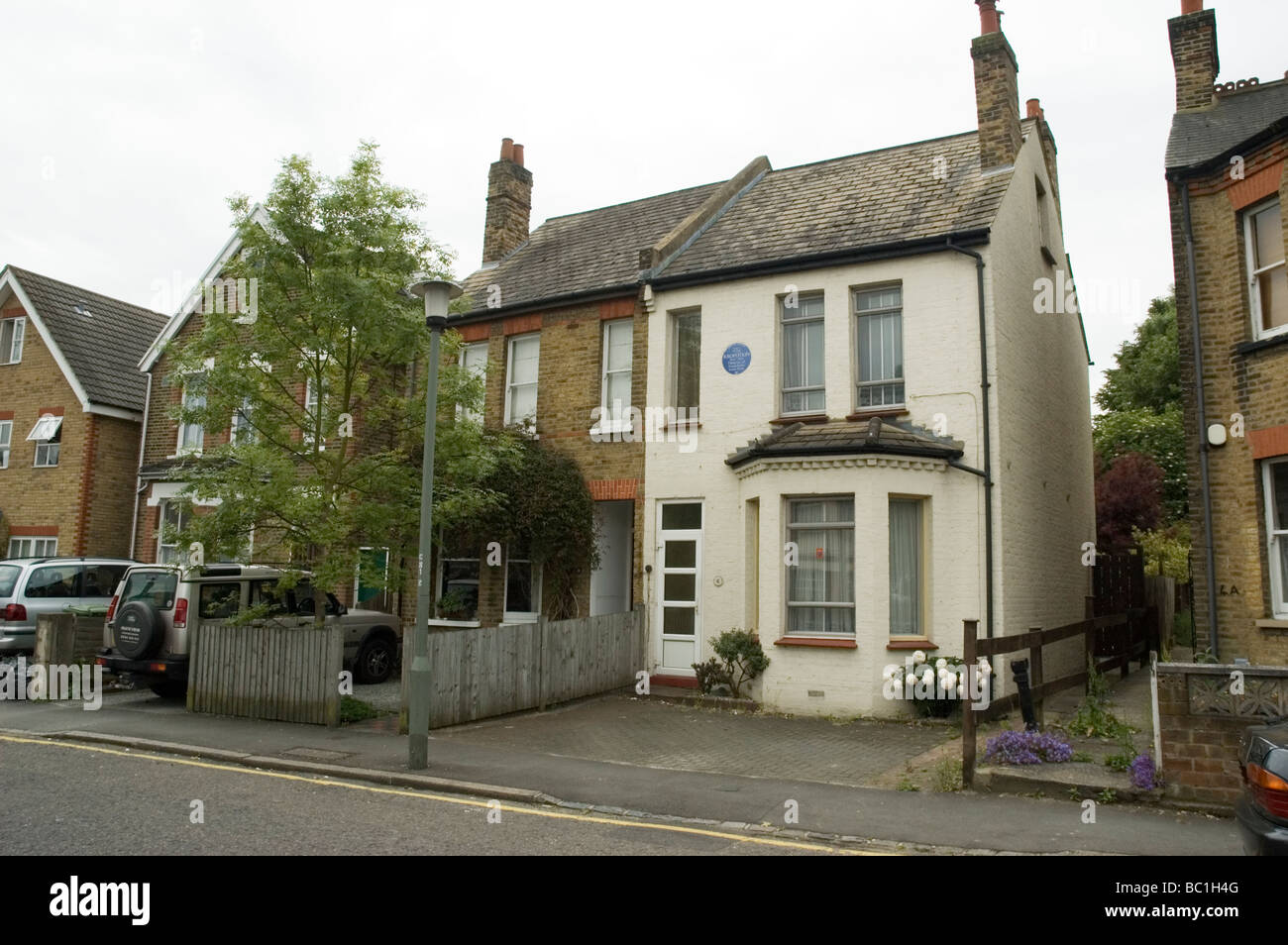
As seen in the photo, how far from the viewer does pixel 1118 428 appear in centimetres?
3409

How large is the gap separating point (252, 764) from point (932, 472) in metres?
9.48

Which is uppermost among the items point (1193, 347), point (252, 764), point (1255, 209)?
point (1255, 209)

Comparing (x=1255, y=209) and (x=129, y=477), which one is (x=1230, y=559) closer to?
(x=1255, y=209)

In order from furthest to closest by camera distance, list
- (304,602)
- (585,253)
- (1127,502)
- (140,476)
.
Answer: (1127,502)
(140,476)
(585,253)
(304,602)

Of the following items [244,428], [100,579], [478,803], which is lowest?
[478,803]

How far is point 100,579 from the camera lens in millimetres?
17359

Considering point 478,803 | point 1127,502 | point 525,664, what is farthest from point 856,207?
point 1127,502

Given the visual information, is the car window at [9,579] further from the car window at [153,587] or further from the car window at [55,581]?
the car window at [153,587]

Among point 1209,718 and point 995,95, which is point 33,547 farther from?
point 1209,718

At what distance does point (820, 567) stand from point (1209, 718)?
6.30 m

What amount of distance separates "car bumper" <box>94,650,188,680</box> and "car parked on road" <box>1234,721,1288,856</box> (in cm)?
1323

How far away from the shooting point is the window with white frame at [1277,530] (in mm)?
10914

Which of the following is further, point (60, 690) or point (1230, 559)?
point (60, 690)
